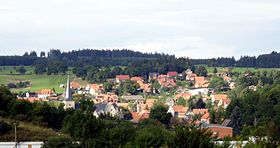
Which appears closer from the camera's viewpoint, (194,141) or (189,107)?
(194,141)

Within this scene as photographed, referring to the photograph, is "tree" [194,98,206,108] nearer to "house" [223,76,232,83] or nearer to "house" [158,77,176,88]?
"house" [223,76,232,83]

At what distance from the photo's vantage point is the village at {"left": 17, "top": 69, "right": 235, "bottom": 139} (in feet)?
347

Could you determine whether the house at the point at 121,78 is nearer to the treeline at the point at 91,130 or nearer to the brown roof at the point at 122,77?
the brown roof at the point at 122,77

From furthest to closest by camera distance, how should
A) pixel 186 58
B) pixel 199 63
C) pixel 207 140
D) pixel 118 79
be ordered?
1. pixel 199 63
2. pixel 186 58
3. pixel 118 79
4. pixel 207 140

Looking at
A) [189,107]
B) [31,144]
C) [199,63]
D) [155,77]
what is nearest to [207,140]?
[31,144]

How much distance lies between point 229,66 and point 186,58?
13625mm

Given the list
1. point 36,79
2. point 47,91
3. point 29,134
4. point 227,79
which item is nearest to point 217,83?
point 227,79

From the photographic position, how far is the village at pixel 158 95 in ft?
347

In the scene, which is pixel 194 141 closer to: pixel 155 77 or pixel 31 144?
pixel 31 144

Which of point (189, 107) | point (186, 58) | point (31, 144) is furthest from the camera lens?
point (186, 58)

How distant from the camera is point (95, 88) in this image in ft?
460

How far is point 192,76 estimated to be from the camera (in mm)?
159625

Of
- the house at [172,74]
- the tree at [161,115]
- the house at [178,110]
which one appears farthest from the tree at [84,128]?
the house at [172,74]

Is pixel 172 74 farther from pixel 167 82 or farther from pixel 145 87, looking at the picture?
pixel 145 87
